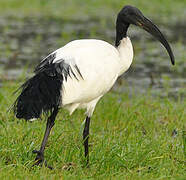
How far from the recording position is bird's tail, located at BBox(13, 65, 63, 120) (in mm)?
4289

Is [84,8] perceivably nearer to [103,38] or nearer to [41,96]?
[103,38]

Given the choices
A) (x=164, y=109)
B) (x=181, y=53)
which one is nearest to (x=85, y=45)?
Result: (x=164, y=109)

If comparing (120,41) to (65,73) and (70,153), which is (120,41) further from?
(70,153)

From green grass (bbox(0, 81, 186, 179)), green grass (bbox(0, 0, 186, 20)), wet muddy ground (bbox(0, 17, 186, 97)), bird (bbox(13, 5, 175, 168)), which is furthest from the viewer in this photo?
green grass (bbox(0, 0, 186, 20))

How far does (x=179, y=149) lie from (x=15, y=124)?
1.80 meters

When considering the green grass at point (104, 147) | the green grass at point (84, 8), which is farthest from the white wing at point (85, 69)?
the green grass at point (84, 8)

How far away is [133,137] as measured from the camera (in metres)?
5.36

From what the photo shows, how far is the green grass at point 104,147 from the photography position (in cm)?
421

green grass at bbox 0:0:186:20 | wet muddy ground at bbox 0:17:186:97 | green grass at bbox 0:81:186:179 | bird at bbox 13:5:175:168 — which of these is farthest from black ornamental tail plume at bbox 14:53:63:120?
green grass at bbox 0:0:186:20

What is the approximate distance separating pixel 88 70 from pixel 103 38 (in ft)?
28.2

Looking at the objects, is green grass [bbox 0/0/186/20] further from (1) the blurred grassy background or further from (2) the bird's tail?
(2) the bird's tail

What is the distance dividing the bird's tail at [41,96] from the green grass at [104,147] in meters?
0.40

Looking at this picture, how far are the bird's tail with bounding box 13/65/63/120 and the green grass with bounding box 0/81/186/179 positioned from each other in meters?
0.40

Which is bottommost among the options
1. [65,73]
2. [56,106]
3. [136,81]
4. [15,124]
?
[136,81]
